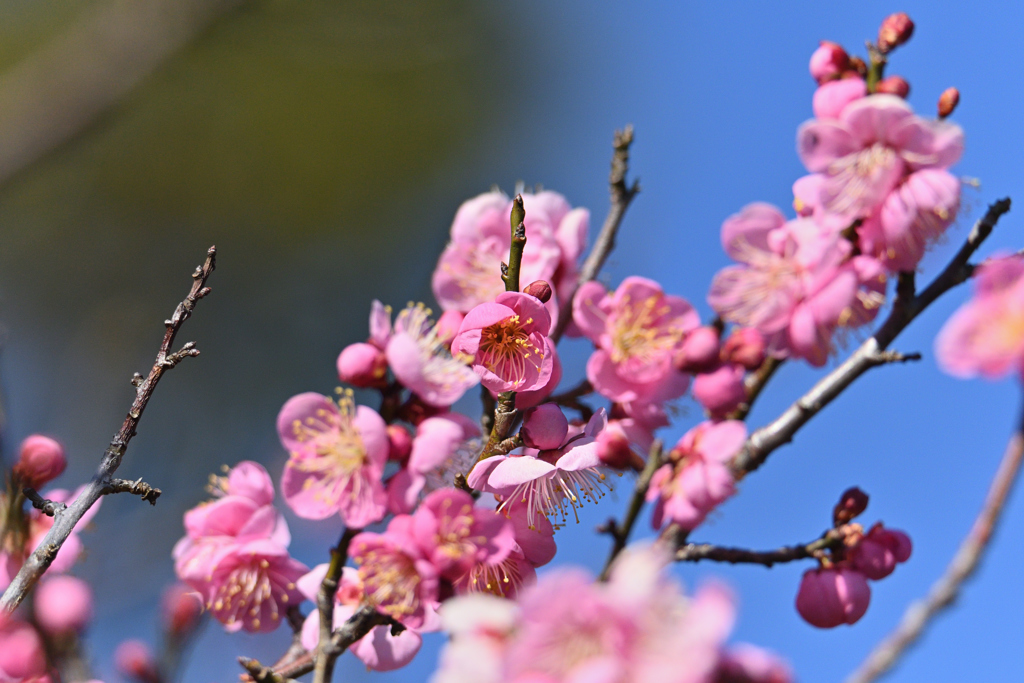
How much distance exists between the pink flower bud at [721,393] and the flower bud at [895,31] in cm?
58

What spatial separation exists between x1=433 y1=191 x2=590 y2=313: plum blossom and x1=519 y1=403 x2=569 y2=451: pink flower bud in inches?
19.9

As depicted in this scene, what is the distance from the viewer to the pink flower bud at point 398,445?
1238 millimetres

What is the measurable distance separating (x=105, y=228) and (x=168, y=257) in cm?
83

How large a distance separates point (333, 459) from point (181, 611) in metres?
0.34

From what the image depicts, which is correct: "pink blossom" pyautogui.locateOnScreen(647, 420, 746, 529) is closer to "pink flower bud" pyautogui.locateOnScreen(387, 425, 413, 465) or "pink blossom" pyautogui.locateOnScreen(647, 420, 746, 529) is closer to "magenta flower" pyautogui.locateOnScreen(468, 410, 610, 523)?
"magenta flower" pyautogui.locateOnScreen(468, 410, 610, 523)

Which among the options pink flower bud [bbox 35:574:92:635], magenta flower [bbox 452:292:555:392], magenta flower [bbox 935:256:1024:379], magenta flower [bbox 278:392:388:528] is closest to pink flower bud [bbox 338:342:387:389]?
magenta flower [bbox 278:392:388:528]

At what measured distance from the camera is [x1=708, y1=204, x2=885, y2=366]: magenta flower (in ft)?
3.76

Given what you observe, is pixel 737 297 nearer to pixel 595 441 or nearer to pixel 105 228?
pixel 595 441

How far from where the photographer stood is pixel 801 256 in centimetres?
121

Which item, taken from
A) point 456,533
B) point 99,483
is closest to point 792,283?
point 456,533

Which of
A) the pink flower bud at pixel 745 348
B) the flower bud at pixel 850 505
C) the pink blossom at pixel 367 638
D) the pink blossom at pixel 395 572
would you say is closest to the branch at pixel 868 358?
the pink flower bud at pixel 745 348

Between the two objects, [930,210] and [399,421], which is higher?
[930,210]

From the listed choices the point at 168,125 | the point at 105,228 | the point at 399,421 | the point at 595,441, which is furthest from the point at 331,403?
the point at 168,125

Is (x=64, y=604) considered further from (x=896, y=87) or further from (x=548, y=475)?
(x=896, y=87)
